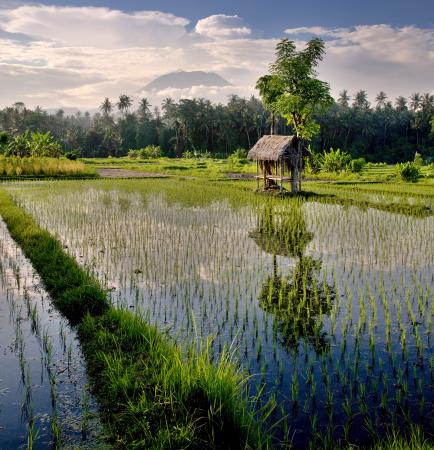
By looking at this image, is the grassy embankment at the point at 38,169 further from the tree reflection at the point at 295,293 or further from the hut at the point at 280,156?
the tree reflection at the point at 295,293

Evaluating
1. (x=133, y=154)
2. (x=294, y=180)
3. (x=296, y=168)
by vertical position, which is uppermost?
(x=133, y=154)

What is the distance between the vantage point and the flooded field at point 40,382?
3754 mm

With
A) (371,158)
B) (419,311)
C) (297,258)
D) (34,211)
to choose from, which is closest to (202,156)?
(371,158)

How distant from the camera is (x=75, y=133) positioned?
209 feet

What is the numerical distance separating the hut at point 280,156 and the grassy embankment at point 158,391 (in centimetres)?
1520

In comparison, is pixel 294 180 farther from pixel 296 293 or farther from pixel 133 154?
pixel 133 154

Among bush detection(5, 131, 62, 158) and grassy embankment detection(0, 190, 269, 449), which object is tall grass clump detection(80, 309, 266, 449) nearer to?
grassy embankment detection(0, 190, 269, 449)

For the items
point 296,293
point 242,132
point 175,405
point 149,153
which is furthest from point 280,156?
point 242,132

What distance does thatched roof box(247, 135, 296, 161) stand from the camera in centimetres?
1986

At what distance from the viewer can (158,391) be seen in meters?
4.15

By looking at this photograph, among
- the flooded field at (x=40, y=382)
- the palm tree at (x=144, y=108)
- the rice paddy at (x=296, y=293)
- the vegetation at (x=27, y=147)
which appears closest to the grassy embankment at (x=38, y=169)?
the vegetation at (x=27, y=147)

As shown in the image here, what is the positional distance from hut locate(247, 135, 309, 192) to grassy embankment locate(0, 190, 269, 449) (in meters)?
15.2

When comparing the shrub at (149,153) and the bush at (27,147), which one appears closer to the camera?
the bush at (27,147)

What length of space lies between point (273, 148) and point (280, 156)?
91 cm
